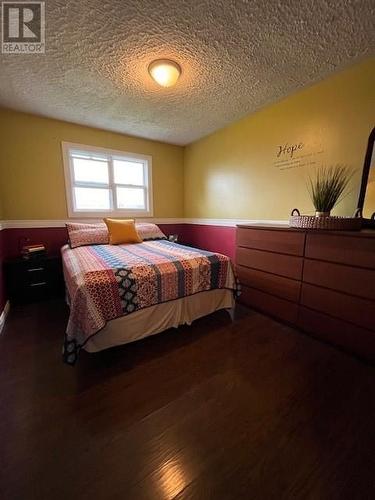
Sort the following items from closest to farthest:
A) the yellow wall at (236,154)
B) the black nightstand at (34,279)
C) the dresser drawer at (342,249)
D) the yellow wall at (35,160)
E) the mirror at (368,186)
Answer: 1. the dresser drawer at (342,249)
2. the mirror at (368,186)
3. the yellow wall at (236,154)
4. the black nightstand at (34,279)
5. the yellow wall at (35,160)

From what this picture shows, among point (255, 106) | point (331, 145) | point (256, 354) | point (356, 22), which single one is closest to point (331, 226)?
point (331, 145)

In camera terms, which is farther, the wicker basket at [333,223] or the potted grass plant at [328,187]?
the potted grass plant at [328,187]

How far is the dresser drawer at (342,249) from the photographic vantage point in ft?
4.68

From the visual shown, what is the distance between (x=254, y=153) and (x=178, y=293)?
210 cm

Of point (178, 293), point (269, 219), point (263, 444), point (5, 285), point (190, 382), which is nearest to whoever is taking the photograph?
point (263, 444)

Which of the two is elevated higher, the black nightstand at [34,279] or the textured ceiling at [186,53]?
the textured ceiling at [186,53]

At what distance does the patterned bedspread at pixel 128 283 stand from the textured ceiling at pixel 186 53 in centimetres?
165

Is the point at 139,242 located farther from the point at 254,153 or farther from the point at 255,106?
the point at 255,106

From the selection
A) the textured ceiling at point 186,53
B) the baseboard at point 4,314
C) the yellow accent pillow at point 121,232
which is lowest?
the baseboard at point 4,314

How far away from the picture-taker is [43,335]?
1.83 meters

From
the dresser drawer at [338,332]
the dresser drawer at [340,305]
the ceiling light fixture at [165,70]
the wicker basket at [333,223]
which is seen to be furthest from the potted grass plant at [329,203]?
the ceiling light fixture at [165,70]

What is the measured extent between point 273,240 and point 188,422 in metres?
1.60

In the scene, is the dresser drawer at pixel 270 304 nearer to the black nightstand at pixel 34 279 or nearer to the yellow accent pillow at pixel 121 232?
the yellow accent pillow at pixel 121 232

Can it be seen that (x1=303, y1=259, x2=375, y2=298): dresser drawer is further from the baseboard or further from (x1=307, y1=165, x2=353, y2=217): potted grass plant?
the baseboard
